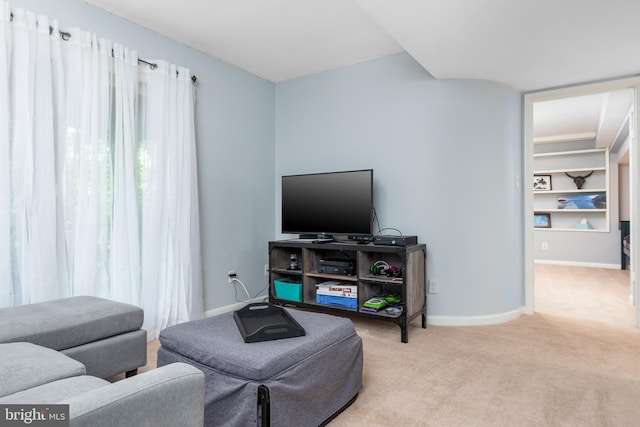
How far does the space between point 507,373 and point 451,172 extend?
1.67 metres

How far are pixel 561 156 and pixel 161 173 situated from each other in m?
7.02

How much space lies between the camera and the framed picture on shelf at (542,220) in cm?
702

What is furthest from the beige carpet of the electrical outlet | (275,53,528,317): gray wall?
(275,53,528,317): gray wall

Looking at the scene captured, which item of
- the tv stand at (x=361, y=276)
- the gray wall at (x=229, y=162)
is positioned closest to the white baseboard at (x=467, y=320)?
the tv stand at (x=361, y=276)

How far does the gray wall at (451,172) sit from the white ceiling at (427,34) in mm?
217

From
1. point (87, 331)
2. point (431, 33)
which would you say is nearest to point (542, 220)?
point (431, 33)

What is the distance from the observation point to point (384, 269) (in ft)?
10.3

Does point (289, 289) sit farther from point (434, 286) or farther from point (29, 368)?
point (29, 368)

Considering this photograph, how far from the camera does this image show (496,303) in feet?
10.8

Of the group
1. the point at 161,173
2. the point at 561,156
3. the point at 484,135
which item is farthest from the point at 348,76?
the point at 561,156

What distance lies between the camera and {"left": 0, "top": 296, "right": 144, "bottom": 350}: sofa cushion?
5.37 feet

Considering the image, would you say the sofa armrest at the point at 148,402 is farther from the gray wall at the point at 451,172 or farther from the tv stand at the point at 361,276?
the gray wall at the point at 451,172

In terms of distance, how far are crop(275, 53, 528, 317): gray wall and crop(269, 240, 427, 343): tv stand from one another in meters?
0.30

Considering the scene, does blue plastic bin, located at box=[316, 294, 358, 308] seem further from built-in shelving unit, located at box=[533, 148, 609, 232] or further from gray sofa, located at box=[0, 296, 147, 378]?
built-in shelving unit, located at box=[533, 148, 609, 232]
